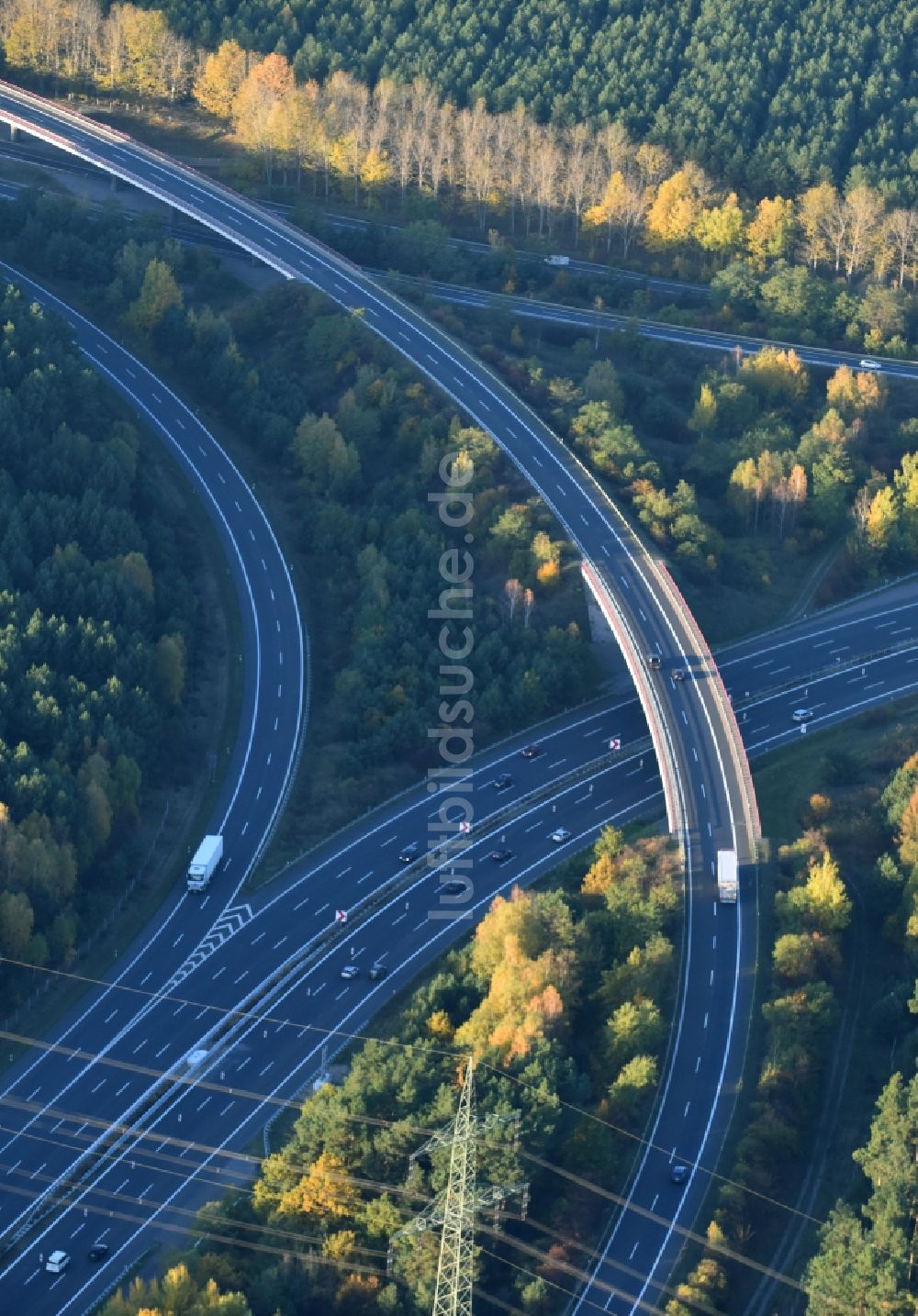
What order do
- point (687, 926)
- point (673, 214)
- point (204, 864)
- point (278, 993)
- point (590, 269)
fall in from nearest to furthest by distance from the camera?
point (278, 993) → point (687, 926) → point (204, 864) → point (590, 269) → point (673, 214)

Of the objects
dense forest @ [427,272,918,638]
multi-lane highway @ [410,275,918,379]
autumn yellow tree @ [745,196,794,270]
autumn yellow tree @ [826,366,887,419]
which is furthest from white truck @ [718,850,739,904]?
autumn yellow tree @ [745,196,794,270]

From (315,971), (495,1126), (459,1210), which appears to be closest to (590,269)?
(315,971)

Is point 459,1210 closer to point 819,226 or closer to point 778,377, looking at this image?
point 778,377

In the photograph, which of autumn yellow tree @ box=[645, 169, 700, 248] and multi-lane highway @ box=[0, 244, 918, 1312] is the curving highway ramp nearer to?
multi-lane highway @ box=[0, 244, 918, 1312]

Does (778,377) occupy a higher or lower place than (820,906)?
higher

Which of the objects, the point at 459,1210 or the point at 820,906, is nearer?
the point at 459,1210

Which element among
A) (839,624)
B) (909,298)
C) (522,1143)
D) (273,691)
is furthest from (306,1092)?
(909,298)

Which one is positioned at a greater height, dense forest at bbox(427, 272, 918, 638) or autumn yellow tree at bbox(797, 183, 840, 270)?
autumn yellow tree at bbox(797, 183, 840, 270)
